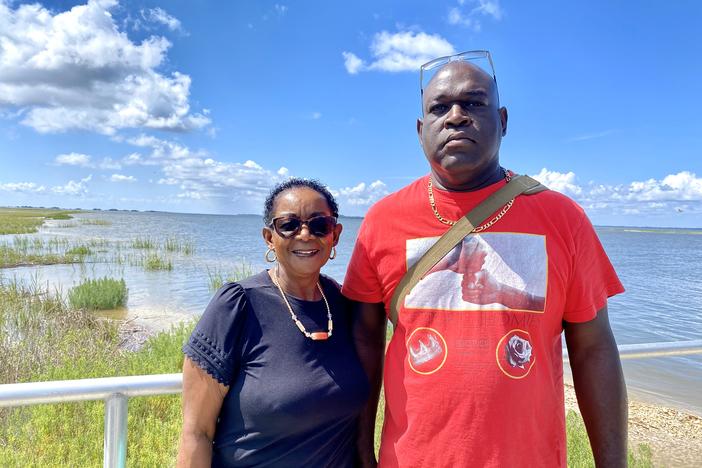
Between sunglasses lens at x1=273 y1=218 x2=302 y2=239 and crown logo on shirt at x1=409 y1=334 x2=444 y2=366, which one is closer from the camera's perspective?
crown logo on shirt at x1=409 y1=334 x2=444 y2=366

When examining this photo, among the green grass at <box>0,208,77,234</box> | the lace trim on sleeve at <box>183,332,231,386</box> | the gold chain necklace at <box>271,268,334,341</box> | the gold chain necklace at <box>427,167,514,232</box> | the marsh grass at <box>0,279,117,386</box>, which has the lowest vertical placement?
the marsh grass at <box>0,279,117,386</box>

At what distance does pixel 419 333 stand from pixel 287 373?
54cm

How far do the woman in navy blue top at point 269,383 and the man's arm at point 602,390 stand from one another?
0.87 meters

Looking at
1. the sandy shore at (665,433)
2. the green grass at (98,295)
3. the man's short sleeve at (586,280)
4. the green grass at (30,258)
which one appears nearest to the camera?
the man's short sleeve at (586,280)

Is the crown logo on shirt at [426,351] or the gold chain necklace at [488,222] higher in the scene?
the gold chain necklace at [488,222]

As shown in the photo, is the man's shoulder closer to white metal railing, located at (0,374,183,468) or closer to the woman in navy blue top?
the woman in navy blue top

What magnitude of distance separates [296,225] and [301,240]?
71 mm

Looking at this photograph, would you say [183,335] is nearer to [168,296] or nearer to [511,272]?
[511,272]

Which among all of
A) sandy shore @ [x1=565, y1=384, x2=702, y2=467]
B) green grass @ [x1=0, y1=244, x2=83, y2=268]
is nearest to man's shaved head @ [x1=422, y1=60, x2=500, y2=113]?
sandy shore @ [x1=565, y1=384, x2=702, y2=467]

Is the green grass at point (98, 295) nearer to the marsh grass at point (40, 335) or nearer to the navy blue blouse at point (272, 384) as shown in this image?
the marsh grass at point (40, 335)

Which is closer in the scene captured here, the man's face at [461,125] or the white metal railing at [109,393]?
the white metal railing at [109,393]

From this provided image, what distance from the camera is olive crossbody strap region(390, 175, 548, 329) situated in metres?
1.75

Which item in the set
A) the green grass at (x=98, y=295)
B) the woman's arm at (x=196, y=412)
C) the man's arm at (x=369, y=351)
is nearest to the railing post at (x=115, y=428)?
the woman's arm at (x=196, y=412)

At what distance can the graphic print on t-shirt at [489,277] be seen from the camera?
1.65m
